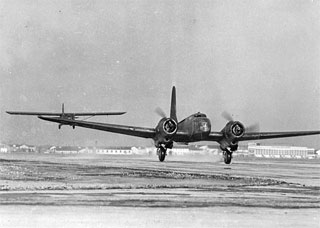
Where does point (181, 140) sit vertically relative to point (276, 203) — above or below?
above

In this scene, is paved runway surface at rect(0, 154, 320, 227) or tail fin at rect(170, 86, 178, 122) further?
tail fin at rect(170, 86, 178, 122)

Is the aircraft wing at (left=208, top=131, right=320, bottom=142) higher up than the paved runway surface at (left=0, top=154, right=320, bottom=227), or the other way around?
the aircraft wing at (left=208, top=131, right=320, bottom=142)

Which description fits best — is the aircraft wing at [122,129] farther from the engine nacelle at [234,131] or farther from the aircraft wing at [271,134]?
the aircraft wing at [271,134]

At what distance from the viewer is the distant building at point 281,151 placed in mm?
147587

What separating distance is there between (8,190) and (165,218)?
6.46 metres

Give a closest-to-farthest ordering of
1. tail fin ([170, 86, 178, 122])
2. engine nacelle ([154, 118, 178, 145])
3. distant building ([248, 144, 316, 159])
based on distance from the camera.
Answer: engine nacelle ([154, 118, 178, 145]) < tail fin ([170, 86, 178, 122]) < distant building ([248, 144, 316, 159])

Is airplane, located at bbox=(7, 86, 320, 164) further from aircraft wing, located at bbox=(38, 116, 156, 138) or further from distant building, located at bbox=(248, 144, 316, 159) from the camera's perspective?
distant building, located at bbox=(248, 144, 316, 159)

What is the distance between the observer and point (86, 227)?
28.5ft

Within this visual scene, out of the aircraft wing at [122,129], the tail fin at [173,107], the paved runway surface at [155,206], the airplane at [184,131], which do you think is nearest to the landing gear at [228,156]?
the airplane at [184,131]

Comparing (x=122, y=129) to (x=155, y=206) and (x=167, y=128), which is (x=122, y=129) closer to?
(x=167, y=128)

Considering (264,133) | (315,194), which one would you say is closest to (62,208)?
(315,194)

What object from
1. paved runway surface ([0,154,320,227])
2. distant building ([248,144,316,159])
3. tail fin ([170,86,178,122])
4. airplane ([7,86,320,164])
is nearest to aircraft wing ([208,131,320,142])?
airplane ([7,86,320,164])

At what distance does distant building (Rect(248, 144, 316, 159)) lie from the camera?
484ft

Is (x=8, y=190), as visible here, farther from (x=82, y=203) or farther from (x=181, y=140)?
(x=181, y=140)
